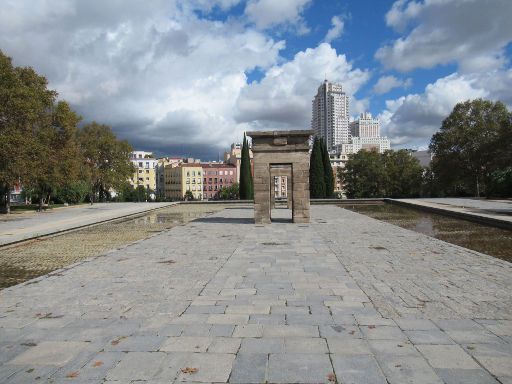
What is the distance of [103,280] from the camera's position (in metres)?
7.27

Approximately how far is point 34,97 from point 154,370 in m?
24.2

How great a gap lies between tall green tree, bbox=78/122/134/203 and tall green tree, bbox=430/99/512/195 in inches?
1455

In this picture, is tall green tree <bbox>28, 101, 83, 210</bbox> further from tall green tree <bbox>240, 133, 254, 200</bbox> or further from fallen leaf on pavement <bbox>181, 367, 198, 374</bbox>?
fallen leaf on pavement <bbox>181, 367, 198, 374</bbox>

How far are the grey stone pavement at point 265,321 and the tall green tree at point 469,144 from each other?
38.5 metres

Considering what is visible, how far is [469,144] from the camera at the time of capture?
43125 mm

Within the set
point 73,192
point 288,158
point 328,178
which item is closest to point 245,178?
point 328,178

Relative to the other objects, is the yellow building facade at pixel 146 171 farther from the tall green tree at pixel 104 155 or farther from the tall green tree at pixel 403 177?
the tall green tree at pixel 403 177

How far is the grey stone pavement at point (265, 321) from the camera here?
11.6 ft

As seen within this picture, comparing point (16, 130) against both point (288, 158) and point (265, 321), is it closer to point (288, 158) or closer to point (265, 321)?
point (288, 158)

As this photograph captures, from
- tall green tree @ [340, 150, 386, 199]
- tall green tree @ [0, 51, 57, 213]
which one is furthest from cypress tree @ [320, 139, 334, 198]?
tall green tree @ [0, 51, 57, 213]

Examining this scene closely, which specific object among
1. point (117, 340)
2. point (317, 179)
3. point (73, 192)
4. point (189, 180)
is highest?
point (189, 180)

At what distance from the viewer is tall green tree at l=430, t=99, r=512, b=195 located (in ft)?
137

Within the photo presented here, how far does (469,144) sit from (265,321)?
4531 centimetres

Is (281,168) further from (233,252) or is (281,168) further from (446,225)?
(233,252)
